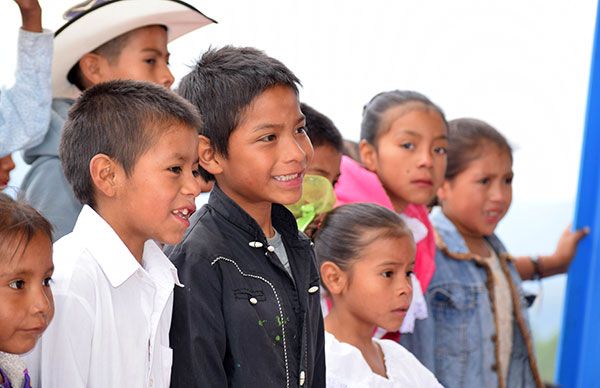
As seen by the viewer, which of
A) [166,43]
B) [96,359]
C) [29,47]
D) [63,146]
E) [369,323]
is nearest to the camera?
[96,359]

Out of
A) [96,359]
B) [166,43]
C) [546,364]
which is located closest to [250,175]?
[96,359]

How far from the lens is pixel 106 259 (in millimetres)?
2061

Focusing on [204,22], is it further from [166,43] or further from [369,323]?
[369,323]

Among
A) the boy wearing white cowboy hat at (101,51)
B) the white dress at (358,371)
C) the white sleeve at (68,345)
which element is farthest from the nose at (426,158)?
the white sleeve at (68,345)

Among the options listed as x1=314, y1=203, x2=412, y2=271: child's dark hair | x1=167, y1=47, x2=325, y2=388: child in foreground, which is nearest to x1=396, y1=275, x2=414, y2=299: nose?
x1=314, y1=203, x2=412, y2=271: child's dark hair

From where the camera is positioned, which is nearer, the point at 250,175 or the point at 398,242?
the point at 250,175

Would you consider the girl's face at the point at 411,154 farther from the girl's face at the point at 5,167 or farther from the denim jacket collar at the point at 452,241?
the girl's face at the point at 5,167

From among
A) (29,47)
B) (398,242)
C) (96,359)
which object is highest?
(29,47)

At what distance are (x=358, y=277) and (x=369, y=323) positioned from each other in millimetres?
132

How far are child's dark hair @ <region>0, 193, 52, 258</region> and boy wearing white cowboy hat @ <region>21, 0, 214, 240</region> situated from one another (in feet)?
2.45

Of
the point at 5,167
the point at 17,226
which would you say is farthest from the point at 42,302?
the point at 5,167

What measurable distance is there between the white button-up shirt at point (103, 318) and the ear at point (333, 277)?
854 millimetres

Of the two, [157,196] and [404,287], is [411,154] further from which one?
[157,196]

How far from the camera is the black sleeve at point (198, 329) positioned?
216 cm
